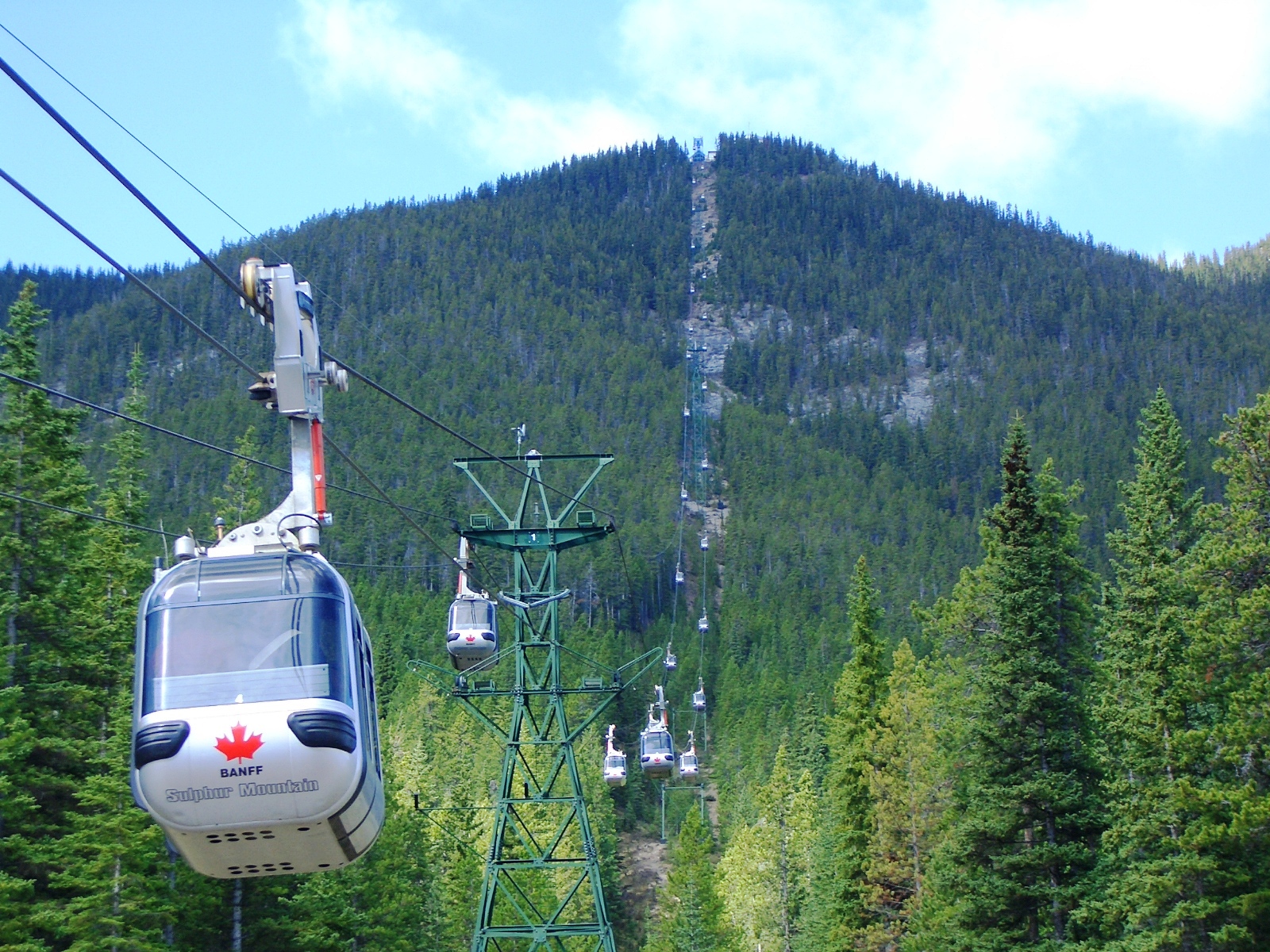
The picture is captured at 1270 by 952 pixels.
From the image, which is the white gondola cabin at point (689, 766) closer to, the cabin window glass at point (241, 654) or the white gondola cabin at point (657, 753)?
the white gondola cabin at point (657, 753)

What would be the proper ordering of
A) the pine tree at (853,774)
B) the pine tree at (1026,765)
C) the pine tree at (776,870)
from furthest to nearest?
the pine tree at (776,870) < the pine tree at (853,774) < the pine tree at (1026,765)

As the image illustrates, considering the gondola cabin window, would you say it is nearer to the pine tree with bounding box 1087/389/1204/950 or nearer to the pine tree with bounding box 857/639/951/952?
the pine tree with bounding box 1087/389/1204/950

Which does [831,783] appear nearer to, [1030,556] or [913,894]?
[913,894]

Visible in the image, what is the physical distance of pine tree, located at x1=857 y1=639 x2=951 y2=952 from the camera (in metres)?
43.0

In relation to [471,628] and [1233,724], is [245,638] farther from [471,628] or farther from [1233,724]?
[1233,724]

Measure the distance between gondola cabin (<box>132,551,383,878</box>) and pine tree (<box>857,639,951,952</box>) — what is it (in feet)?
97.5

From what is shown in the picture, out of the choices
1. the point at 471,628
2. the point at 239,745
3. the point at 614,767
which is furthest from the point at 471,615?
the point at 614,767

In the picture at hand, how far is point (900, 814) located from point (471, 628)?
20002 millimetres

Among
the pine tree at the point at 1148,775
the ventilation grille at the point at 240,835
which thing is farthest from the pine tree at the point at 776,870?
the ventilation grille at the point at 240,835

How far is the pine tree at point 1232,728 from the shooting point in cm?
2553

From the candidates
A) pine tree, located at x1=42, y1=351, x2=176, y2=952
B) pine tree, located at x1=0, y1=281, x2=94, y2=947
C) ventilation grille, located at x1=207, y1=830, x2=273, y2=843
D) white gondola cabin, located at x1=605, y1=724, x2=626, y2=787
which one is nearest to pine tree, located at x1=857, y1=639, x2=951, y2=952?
white gondola cabin, located at x1=605, y1=724, x2=626, y2=787

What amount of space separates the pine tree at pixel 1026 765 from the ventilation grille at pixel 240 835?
21.5 meters

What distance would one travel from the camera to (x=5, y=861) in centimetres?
3031

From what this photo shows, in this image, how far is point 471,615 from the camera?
93.0 feet
